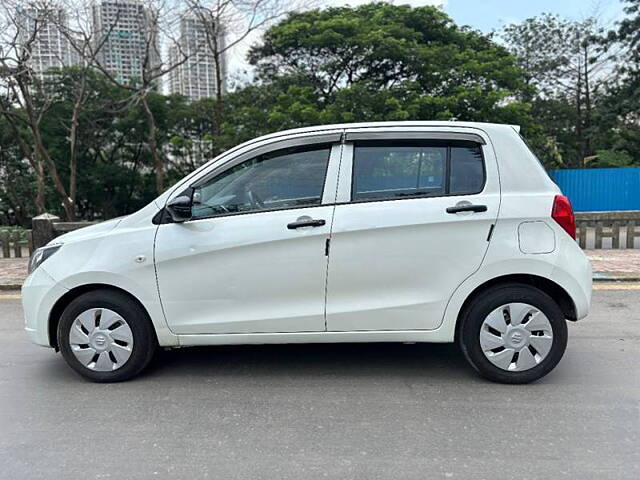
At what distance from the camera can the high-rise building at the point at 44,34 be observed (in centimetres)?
1304

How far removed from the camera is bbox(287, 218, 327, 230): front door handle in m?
3.70

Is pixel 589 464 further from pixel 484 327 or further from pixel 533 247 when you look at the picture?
pixel 533 247

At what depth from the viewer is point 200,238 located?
12.4ft

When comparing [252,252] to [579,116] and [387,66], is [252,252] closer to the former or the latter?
[387,66]

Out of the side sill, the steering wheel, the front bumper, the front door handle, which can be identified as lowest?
the side sill

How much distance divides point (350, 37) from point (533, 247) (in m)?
14.6

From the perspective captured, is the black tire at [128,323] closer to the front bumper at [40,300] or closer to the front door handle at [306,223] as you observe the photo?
the front bumper at [40,300]

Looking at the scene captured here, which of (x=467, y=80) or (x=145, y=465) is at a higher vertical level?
Result: (x=467, y=80)

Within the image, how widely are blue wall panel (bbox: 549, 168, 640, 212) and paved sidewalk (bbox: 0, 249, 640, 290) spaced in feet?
26.1

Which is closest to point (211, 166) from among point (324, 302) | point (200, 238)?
point (200, 238)

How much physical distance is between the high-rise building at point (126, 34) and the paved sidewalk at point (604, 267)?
7573mm

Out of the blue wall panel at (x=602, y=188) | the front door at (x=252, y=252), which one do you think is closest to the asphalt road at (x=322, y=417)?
the front door at (x=252, y=252)

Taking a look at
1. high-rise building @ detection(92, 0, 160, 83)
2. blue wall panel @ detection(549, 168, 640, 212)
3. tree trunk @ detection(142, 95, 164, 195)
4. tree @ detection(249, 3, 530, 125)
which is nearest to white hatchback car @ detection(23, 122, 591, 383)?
tree @ detection(249, 3, 530, 125)

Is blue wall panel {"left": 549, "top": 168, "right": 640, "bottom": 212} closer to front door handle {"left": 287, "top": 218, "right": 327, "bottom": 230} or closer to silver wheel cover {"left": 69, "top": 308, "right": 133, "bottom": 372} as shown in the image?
front door handle {"left": 287, "top": 218, "right": 327, "bottom": 230}
